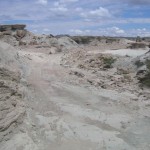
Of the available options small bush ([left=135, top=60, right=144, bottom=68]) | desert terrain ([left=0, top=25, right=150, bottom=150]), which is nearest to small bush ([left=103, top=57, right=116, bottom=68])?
small bush ([left=135, top=60, right=144, bottom=68])

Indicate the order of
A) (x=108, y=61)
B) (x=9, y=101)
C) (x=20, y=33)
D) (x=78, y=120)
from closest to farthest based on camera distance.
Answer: (x=9, y=101) < (x=78, y=120) < (x=108, y=61) < (x=20, y=33)

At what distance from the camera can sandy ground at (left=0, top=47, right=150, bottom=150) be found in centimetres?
939

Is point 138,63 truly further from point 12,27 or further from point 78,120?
point 12,27

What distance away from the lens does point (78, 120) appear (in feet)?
36.1

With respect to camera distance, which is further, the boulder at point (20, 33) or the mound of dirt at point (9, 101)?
the boulder at point (20, 33)

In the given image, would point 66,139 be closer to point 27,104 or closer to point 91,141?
point 91,141

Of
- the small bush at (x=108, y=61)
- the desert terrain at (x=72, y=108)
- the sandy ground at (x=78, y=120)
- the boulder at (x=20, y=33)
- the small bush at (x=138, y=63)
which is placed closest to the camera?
the desert terrain at (x=72, y=108)

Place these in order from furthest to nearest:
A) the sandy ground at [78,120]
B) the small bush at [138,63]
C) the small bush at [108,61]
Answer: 1. the small bush at [108,61]
2. the small bush at [138,63]
3. the sandy ground at [78,120]

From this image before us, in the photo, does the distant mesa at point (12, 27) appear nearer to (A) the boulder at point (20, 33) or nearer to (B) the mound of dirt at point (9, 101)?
(A) the boulder at point (20, 33)

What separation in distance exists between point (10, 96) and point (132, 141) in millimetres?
3361

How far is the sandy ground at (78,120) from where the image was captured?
939 cm

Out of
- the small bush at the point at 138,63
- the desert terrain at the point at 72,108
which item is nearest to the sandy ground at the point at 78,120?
the desert terrain at the point at 72,108

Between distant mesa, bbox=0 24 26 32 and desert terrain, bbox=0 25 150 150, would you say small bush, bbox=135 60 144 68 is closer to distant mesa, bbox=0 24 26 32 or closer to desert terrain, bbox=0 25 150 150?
desert terrain, bbox=0 25 150 150

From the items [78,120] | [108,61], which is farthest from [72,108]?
[108,61]
